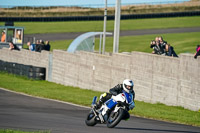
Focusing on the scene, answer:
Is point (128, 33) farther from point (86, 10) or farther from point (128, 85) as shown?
point (128, 85)

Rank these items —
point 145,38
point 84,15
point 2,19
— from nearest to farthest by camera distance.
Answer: point 145,38 < point 2,19 < point 84,15

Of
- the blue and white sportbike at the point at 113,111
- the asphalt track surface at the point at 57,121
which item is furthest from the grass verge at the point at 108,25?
the blue and white sportbike at the point at 113,111

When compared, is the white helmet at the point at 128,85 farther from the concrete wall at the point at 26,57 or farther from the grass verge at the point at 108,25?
the grass verge at the point at 108,25

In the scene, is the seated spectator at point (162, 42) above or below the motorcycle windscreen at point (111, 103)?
above

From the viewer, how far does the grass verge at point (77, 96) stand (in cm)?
1750

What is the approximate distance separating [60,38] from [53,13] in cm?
949

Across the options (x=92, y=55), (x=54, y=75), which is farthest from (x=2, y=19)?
(x=92, y=55)

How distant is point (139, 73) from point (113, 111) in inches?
374

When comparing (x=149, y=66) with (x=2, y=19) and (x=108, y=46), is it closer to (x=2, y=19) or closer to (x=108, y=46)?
(x=108, y=46)

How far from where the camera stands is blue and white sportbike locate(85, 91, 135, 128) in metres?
12.8

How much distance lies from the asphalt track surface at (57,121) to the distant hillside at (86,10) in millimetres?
34737

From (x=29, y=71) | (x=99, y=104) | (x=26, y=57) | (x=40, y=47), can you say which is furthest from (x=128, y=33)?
(x=99, y=104)

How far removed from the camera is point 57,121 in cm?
1406

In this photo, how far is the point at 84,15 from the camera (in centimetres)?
5700
